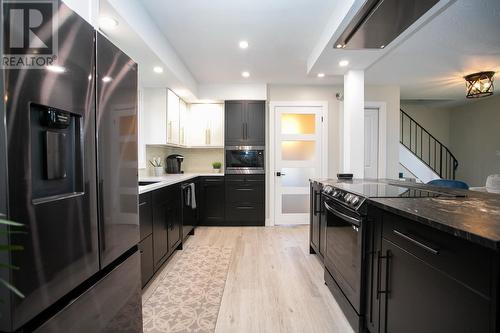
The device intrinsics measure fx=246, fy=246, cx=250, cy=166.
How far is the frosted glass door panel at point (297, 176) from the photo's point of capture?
4.43 meters

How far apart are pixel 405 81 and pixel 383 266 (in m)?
3.85

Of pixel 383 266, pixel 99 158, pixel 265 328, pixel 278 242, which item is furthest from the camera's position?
pixel 278 242

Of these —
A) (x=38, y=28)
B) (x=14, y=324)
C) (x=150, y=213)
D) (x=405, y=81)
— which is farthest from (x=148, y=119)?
(x=405, y=81)

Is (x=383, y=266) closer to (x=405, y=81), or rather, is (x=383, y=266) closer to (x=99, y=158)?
(x=99, y=158)

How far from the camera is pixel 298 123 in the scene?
4.43 metres

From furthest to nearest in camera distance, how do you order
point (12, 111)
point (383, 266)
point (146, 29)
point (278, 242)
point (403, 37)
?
point (278, 242) < point (403, 37) < point (146, 29) < point (383, 266) < point (12, 111)

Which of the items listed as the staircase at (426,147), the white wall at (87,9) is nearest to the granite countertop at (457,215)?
the white wall at (87,9)

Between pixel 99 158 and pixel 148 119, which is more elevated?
pixel 148 119

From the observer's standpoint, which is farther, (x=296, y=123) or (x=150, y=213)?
(x=296, y=123)

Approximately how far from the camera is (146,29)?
7.25 ft

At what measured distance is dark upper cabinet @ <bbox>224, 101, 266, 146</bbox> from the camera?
14.1 feet

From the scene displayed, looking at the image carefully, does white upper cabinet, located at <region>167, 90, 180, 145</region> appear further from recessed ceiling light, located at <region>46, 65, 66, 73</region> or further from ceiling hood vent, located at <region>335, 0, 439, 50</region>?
recessed ceiling light, located at <region>46, 65, 66, 73</region>

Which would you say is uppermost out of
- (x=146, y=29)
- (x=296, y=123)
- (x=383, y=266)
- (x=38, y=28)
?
(x=146, y=29)

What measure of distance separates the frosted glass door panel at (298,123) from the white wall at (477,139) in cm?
431
